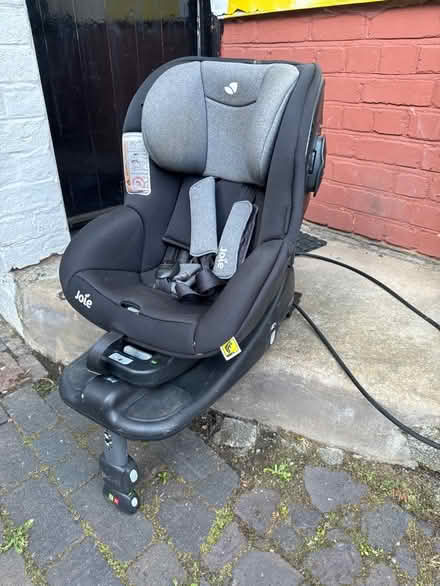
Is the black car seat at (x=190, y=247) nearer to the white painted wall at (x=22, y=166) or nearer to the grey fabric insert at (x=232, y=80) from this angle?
the grey fabric insert at (x=232, y=80)

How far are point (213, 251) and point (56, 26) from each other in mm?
1585

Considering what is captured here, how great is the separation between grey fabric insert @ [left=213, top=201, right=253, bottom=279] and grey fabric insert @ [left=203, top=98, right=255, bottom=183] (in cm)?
13

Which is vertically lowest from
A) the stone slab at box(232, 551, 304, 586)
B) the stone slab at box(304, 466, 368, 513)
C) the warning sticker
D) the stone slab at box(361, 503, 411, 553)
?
the stone slab at box(232, 551, 304, 586)

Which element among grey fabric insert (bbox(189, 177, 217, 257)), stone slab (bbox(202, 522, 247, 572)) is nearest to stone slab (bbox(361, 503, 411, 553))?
stone slab (bbox(202, 522, 247, 572))

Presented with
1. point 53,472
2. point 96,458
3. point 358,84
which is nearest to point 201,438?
point 96,458

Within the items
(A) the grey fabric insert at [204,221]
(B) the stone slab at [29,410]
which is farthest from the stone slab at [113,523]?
(A) the grey fabric insert at [204,221]

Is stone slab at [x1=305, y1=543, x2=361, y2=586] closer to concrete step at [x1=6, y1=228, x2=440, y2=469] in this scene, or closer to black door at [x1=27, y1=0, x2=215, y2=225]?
concrete step at [x1=6, y1=228, x2=440, y2=469]

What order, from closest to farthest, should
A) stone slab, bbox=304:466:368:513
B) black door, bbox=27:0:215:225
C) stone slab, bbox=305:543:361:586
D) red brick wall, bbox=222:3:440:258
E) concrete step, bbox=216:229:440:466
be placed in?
stone slab, bbox=305:543:361:586, stone slab, bbox=304:466:368:513, concrete step, bbox=216:229:440:466, red brick wall, bbox=222:3:440:258, black door, bbox=27:0:215:225

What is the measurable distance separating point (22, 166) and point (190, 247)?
3.15ft

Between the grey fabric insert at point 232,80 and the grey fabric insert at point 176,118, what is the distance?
4 centimetres

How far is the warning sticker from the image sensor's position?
188cm

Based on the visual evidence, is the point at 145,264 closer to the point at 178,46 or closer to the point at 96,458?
the point at 96,458

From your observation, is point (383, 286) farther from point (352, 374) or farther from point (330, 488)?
point (330, 488)

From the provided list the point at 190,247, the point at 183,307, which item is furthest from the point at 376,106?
the point at 183,307
